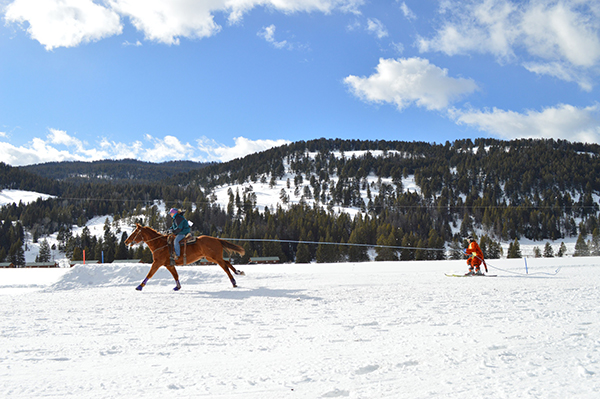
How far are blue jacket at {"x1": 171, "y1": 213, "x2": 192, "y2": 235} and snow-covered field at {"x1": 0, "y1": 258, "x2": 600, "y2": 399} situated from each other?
225 cm

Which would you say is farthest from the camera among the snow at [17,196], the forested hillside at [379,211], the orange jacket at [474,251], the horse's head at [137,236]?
the snow at [17,196]

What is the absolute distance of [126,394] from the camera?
333 centimetres

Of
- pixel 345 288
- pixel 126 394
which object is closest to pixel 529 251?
pixel 345 288

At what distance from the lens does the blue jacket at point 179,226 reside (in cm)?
1080

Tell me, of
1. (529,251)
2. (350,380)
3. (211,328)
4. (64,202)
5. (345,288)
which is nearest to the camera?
(350,380)

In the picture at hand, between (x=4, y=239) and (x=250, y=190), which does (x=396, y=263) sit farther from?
(x=250, y=190)

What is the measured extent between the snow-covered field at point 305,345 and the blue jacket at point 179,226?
2.25 metres

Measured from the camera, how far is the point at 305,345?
15.9 feet

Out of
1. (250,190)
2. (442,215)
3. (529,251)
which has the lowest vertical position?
(529,251)

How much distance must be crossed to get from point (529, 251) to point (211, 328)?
135550mm

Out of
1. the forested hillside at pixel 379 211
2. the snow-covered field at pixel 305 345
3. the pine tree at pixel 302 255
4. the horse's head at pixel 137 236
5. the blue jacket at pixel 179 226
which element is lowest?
the pine tree at pixel 302 255

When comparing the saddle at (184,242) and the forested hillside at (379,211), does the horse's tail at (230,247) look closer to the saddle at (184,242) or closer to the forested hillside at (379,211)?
the saddle at (184,242)

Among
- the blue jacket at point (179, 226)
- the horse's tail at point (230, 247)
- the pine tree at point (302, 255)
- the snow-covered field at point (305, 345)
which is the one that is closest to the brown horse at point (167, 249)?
the horse's tail at point (230, 247)

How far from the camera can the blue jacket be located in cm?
1080
